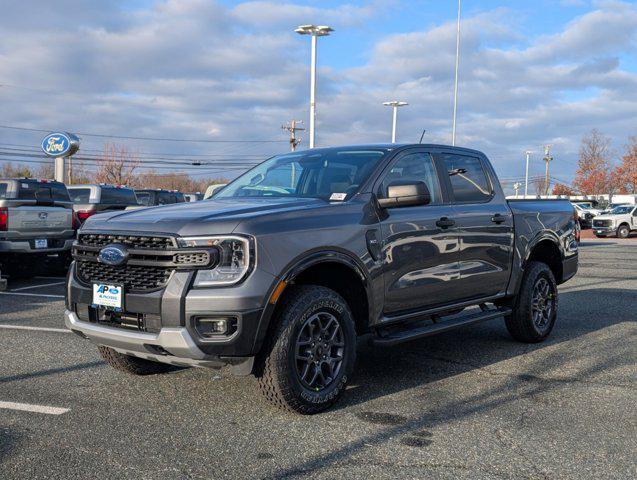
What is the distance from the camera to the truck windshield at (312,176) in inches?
202

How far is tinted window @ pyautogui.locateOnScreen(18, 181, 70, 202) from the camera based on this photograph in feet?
36.9

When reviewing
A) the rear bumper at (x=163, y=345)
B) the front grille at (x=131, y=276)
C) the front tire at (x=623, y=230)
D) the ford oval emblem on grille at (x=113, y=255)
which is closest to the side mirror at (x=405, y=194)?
the rear bumper at (x=163, y=345)

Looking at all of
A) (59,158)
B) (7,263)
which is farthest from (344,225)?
(59,158)

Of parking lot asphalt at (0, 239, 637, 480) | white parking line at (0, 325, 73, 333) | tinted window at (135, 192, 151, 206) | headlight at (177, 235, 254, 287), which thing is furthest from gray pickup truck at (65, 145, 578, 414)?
tinted window at (135, 192, 151, 206)

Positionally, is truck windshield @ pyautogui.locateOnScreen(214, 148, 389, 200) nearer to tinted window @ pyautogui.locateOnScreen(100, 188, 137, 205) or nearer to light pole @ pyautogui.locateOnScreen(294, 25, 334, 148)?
tinted window @ pyautogui.locateOnScreen(100, 188, 137, 205)

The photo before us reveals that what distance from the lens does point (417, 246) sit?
519 centimetres

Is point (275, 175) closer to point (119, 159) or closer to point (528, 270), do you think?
point (528, 270)

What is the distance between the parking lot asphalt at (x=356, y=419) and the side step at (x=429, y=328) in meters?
0.38

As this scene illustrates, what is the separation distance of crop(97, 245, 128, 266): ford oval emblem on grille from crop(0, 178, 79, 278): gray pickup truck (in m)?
7.02

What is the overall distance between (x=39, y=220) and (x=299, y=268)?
8.01 m

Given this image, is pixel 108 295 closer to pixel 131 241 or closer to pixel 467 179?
pixel 131 241

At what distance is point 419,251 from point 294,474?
2.31 m

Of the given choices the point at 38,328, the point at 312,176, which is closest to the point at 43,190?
the point at 38,328

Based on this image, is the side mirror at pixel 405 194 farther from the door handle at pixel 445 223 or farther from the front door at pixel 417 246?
the door handle at pixel 445 223
